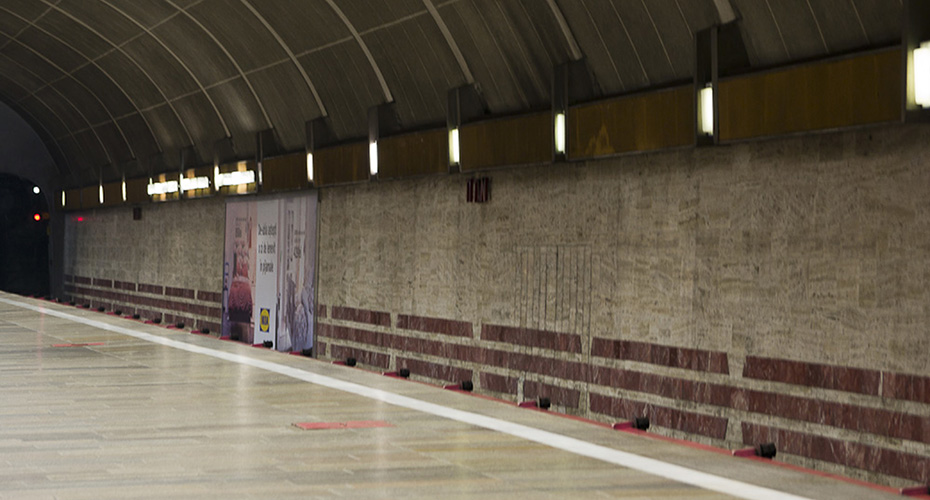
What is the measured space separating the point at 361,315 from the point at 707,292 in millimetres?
7600

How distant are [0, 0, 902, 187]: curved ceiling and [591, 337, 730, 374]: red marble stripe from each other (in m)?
2.47

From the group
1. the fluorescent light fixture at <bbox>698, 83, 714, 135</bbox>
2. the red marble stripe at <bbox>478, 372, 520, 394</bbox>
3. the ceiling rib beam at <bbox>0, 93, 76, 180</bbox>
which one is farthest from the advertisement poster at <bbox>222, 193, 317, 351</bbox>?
the ceiling rib beam at <bbox>0, 93, 76, 180</bbox>

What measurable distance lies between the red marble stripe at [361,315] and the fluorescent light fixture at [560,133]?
487cm

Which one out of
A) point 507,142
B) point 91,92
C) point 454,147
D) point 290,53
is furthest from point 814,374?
point 91,92

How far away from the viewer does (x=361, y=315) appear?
54.4 ft

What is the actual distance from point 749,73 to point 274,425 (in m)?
4.73

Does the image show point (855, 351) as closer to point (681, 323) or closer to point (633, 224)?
point (681, 323)

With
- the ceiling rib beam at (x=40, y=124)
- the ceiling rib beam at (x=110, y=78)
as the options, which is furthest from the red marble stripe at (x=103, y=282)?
the ceiling rib beam at (x=110, y=78)

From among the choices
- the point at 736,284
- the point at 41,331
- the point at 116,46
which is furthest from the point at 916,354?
the point at 116,46

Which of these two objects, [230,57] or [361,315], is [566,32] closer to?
[361,315]

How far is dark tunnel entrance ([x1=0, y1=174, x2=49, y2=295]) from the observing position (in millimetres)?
35781

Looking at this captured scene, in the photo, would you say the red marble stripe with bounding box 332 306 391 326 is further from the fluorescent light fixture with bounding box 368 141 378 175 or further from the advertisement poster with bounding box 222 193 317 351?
the fluorescent light fixture with bounding box 368 141 378 175

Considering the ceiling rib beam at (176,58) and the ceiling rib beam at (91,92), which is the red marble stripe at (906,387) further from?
the ceiling rib beam at (91,92)

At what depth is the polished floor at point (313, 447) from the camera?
672 centimetres
